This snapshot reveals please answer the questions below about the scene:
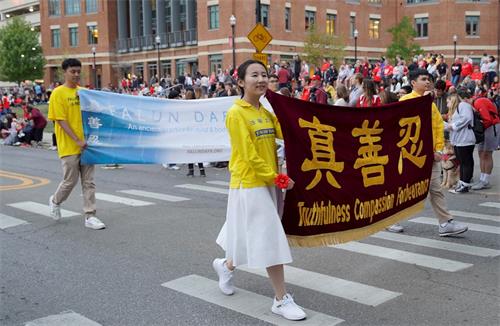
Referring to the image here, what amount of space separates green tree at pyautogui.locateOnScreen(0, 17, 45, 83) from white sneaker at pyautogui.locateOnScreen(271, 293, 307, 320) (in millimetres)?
64254

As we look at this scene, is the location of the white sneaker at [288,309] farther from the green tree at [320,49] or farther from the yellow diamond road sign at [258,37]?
the green tree at [320,49]

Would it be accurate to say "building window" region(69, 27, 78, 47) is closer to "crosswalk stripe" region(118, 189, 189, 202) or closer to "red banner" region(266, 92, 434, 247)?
"crosswalk stripe" region(118, 189, 189, 202)

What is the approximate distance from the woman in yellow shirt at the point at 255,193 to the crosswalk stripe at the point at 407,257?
2.17 metres

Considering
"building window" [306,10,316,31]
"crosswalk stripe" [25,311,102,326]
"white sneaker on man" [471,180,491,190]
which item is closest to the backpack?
"white sneaker on man" [471,180,491,190]

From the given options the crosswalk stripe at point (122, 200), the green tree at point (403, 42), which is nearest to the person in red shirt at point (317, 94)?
A: the crosswalk stripe at point (122, 200)

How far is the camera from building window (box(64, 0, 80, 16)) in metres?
64.0

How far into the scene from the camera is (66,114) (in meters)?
7.89

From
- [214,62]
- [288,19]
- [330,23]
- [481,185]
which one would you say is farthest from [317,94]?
[330,23]

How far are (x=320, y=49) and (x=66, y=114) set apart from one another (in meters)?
41.1

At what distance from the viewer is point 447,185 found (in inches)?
455

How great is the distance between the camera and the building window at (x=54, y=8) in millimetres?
65500

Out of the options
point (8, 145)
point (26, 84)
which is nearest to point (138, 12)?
point (26, 84)

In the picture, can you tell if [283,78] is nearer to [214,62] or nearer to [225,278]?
[225,278]

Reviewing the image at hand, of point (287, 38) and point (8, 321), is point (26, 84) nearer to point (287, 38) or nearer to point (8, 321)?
point (287, 38)
